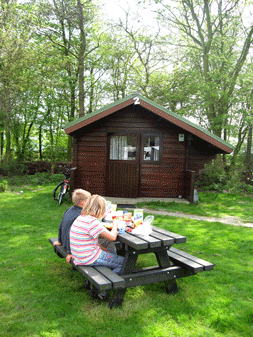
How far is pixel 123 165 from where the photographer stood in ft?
33.3

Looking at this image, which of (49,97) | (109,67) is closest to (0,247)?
(49,97)

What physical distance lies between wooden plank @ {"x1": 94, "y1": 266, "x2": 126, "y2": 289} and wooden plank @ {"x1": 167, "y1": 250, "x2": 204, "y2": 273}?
2.95 feet

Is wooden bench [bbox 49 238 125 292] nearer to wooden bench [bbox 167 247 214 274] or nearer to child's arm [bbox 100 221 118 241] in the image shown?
child's arm [bbox 100 221 118 241]

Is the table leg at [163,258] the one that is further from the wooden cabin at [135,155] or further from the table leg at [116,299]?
the wooden cabin at [135,155]

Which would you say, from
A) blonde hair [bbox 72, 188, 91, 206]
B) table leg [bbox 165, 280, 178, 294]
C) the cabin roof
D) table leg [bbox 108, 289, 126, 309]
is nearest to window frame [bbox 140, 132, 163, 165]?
the cabin roof

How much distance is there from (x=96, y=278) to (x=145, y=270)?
1008 millimetres

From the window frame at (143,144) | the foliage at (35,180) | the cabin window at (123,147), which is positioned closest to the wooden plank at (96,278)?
the cabin window at (123,147)

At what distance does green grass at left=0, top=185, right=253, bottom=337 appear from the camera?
9.61 feet

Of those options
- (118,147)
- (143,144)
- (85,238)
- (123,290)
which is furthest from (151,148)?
(123,290)

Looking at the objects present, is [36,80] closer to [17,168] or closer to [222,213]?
[17,168]

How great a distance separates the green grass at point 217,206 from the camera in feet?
28.7

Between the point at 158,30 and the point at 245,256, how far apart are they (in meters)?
19.5

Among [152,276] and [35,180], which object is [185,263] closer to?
[152,276]

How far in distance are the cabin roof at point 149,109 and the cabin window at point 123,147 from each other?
1207 millimetres
